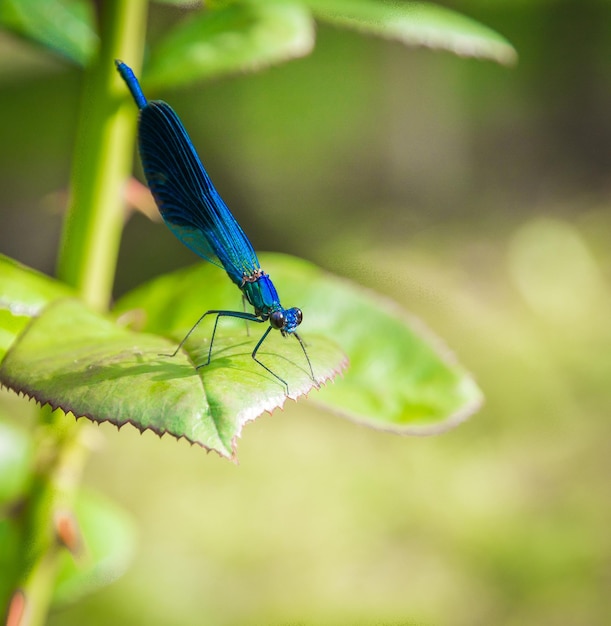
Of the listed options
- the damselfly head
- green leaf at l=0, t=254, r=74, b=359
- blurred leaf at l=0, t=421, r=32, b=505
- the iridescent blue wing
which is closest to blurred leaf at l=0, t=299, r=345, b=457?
green leaf at l=0, t=254, r=74, b=359

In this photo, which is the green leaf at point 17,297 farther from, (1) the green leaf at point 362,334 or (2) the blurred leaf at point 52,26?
(2) the blurred leaf at point 52,26

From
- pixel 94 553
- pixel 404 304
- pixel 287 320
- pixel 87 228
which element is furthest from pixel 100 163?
pixel 404 304

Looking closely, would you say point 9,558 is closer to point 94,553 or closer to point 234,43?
point 94,553

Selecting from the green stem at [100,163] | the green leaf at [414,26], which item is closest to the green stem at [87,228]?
the green stem at [100,163]

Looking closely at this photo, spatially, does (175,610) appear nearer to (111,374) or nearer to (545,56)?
(111,374)

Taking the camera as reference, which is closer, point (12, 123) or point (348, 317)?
point (348, 317)

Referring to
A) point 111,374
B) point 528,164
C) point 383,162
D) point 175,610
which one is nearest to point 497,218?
point 383,162

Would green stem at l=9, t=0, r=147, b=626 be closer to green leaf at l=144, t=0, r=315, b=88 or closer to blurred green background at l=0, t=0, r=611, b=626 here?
green leaf at l=144, t=0, r=315, b=88
